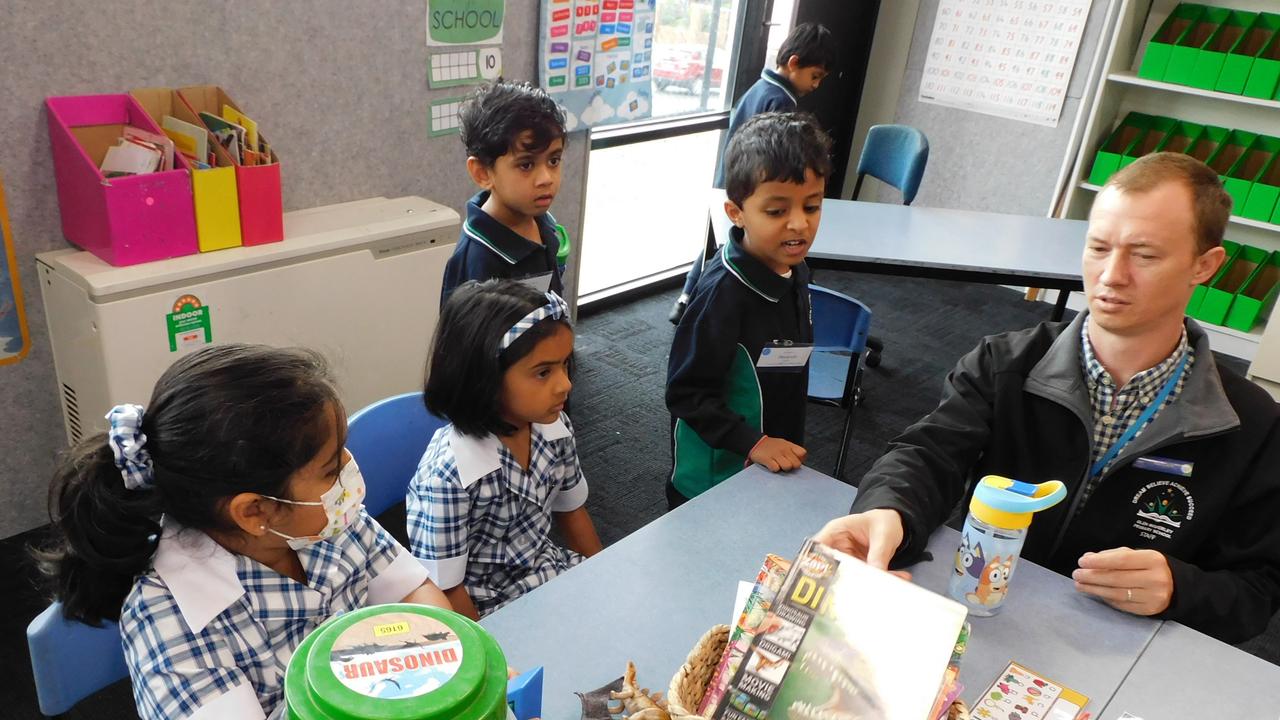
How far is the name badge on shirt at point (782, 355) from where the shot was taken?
71.9 inches

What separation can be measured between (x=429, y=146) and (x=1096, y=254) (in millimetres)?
2048

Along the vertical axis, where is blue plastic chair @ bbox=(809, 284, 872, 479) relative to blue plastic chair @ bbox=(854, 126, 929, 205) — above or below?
below

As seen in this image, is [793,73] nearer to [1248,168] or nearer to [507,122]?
[507,122]

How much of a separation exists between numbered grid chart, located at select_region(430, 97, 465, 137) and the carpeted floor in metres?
1.04

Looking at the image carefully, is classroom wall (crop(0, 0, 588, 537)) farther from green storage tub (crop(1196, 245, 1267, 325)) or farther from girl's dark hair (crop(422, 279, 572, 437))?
green storage tub (crop(1196, 245, 1267, 325))

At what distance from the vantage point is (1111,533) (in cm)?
143

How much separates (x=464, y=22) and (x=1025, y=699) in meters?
2.45

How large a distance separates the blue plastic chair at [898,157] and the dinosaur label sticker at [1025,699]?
2.85 meters

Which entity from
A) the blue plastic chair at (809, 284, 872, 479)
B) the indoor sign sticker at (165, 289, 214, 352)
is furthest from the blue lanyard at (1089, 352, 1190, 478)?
the indoor sign sticker at (165, 289, 214, 352)

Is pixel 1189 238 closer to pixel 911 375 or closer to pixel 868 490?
pixel 868 490

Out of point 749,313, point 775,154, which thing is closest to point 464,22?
point 775,154

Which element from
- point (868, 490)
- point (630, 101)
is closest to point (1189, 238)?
point (868, 490)

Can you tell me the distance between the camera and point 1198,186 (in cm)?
138

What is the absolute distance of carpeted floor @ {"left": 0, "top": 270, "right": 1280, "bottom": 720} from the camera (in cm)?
211
